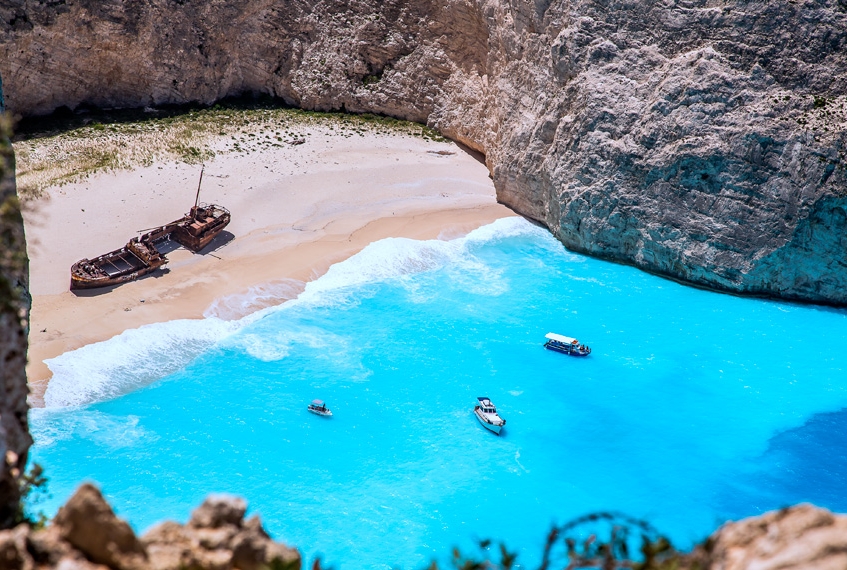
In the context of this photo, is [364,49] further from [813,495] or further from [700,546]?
[700,546]

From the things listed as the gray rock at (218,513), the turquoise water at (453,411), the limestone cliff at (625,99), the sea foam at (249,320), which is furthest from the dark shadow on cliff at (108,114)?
the gray rock at (218,513)

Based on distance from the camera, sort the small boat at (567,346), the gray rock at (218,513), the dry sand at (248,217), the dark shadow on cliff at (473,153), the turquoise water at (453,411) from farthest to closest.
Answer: the dark shadow on cliff at (473,153) → the dry sand at (248,217) → the small boat at (567,346) → the turquoise water at (453,411) → the gray rock at (218,513)

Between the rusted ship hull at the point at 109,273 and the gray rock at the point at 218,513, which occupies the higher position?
the gray rock at the point at 218,513

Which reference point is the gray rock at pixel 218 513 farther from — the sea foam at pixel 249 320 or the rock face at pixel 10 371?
the sea foam at pixel 249 320

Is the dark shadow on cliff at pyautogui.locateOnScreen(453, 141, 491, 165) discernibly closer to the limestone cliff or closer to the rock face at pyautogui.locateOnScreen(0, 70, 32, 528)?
the limestone cliff

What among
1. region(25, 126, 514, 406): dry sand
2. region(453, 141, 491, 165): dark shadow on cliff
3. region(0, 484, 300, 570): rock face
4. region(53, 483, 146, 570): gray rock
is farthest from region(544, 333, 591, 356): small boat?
region(53, 483, 146, 570): gray rock

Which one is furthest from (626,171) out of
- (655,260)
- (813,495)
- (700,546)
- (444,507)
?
(700,546)

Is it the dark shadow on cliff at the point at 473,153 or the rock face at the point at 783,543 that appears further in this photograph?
the dark shadow on cliff at the point at 473,153
